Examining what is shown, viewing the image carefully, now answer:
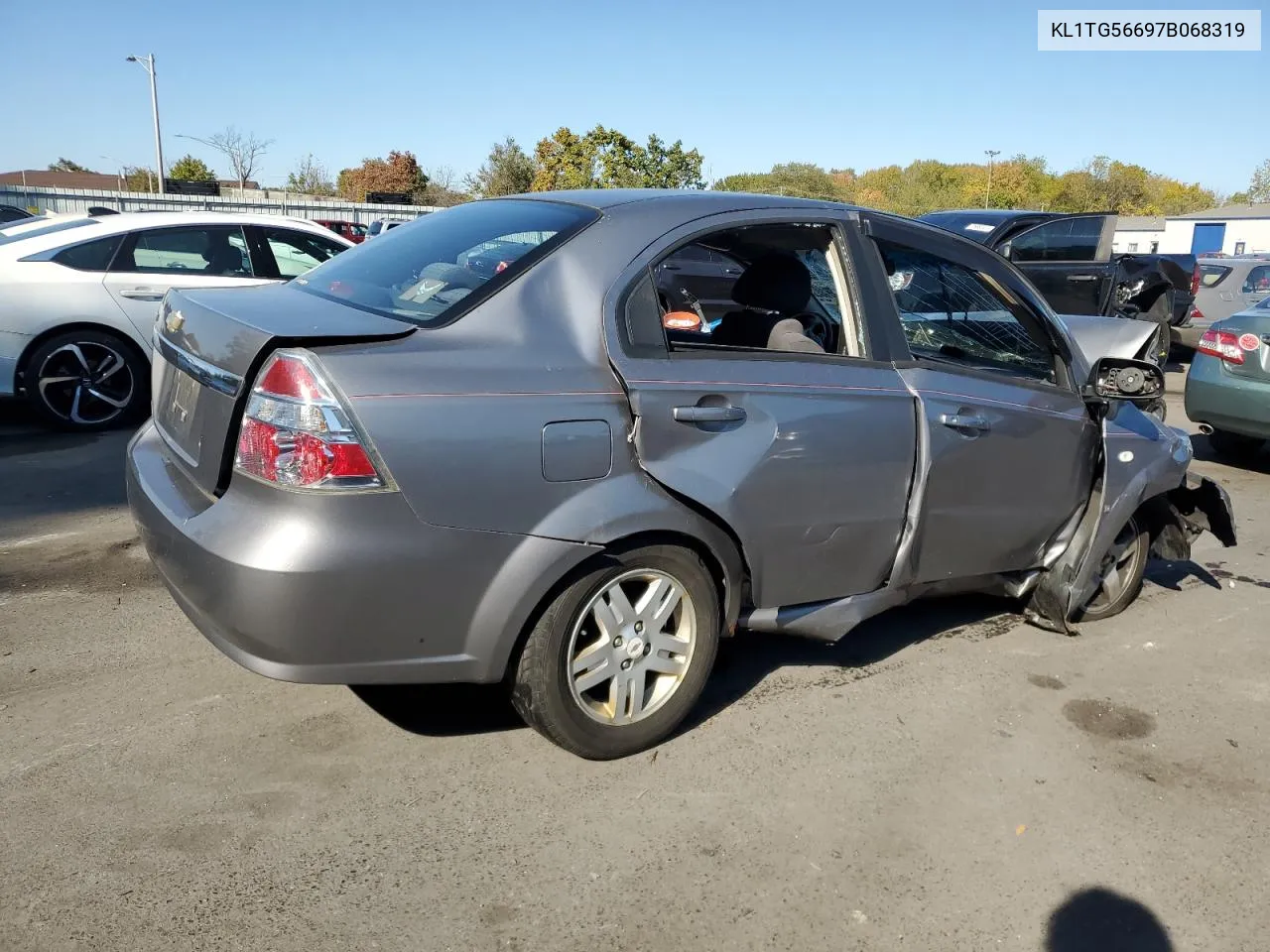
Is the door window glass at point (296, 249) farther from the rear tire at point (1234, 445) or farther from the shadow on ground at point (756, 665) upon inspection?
the rear tire at point (1234, 445)

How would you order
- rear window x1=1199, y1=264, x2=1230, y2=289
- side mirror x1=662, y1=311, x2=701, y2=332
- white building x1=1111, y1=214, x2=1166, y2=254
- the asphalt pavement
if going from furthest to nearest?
white building x1=1111, y1=214, x2=1166, y2=254 → rear window x1=1199, y1=264, x2=1230, y2=289 → side mirror x1=662, y1=311, x2=701, y2=332 → the asphalt pavement

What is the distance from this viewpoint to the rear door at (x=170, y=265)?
24.2ft

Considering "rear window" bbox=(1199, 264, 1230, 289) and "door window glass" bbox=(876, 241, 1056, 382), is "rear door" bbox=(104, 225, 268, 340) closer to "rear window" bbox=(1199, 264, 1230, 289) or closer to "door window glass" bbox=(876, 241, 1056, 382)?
"door window glass" bbox=(876, 241, 1056, 382)

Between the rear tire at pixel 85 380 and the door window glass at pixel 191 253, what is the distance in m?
A: 0.61

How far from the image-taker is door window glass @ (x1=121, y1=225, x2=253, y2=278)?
24.7 ft

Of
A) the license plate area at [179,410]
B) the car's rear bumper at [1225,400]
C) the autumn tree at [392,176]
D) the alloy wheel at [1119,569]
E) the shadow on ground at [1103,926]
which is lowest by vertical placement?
the shadow on ground at [1103,926]

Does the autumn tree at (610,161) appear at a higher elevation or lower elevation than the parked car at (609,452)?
higher

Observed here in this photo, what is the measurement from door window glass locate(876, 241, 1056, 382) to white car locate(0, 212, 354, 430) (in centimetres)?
568

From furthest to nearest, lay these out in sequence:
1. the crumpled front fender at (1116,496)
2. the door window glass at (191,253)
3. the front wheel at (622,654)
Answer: the door window glass at (191,253) → the crumpled front fender at (1116,496) → the front wheel at (622,654)

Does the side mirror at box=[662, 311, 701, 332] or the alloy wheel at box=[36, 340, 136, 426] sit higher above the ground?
the side mirror at box=[662, 311, 701, 332]

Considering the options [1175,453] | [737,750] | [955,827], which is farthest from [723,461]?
[1175,453]

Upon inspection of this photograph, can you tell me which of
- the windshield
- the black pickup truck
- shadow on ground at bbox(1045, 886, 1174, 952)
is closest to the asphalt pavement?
shadow on ground at bbox(1045, 886, 1174, 952)

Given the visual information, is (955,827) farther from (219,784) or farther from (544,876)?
(219,784)

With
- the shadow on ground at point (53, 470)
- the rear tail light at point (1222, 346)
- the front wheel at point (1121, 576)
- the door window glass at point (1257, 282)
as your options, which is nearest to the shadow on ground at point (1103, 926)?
the front wheel at point (1121, 576)
